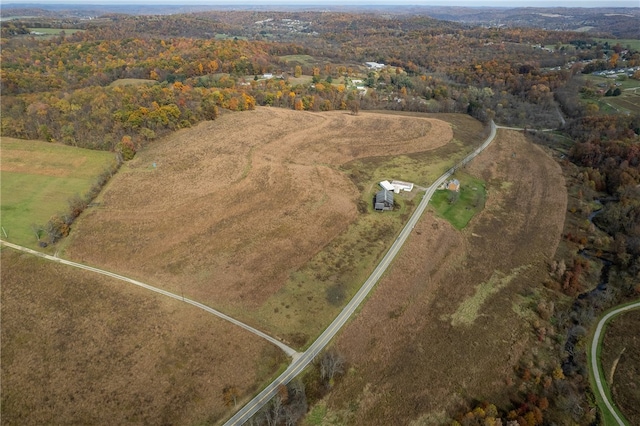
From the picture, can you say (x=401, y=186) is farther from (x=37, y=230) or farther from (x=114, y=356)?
(x=37, y=230)

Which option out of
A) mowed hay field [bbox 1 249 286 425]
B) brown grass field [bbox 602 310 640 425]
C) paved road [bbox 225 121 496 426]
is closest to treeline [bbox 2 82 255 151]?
mowed hay field [bbox 1 249 286 425]

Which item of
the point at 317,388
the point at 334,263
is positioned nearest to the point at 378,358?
the point at 317,388

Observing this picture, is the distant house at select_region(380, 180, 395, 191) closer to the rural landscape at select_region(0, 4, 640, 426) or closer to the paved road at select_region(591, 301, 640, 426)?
the rural landscape at select_region(0, 4, 640, 426)

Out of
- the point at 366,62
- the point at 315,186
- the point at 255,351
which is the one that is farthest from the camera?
the point at 366,62

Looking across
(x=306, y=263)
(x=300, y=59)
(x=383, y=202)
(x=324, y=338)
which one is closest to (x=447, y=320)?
(x=324, y=338)

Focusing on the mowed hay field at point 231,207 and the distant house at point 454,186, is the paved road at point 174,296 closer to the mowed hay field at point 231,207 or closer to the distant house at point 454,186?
the mowed hay field at point 231,207

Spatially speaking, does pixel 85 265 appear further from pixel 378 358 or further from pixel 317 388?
pixel 378 358
